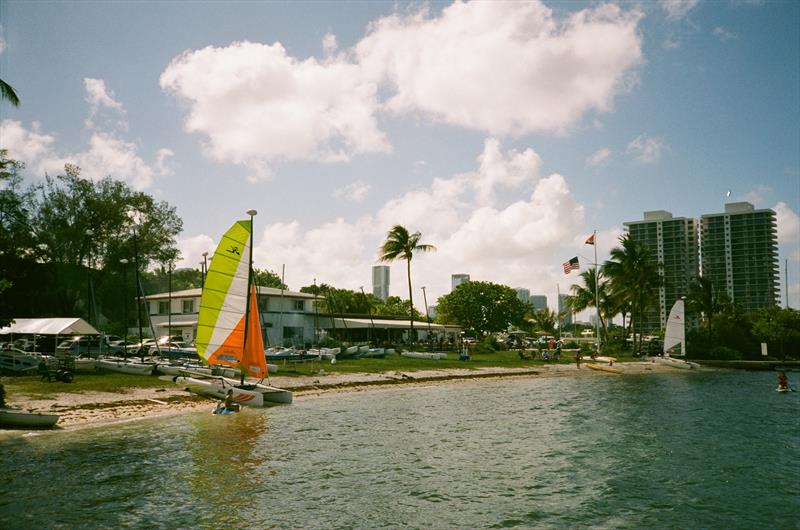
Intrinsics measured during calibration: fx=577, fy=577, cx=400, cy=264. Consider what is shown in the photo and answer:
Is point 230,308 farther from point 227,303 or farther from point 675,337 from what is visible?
point 675,337

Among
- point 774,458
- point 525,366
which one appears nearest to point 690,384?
point 525,366

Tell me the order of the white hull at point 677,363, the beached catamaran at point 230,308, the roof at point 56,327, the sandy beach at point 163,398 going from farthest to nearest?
the white hull at point 677,363 < the roof at point 56,327 < the beached catamaran at point 230,308 < the sandy beach at point 163,398

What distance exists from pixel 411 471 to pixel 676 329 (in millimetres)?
54774

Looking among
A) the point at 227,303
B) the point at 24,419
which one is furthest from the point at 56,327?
the point at 24,419

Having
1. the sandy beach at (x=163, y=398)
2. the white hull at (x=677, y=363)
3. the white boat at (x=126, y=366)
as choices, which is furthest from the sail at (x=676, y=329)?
the white boat at (x=126, y=366)

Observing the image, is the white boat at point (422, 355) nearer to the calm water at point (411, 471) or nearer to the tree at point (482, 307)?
the calm water at point (411, 471)

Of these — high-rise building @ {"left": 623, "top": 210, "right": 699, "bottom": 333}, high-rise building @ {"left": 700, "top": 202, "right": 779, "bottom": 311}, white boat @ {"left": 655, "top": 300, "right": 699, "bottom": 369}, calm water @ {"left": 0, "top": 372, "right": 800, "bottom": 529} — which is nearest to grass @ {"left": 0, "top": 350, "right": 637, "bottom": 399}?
white boat @ {"left": 655, "top": 300, "right": 699, "bottom": 369}

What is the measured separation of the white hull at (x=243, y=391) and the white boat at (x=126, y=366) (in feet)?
18.8

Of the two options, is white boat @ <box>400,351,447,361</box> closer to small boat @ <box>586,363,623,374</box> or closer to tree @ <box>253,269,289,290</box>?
small boat @ <box>586,363,623,374</box>

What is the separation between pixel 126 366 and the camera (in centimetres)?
3453

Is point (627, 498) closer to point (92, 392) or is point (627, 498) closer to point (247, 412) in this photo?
point (247, 412)

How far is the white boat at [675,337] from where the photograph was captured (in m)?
60.8

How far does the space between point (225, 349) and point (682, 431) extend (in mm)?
21237

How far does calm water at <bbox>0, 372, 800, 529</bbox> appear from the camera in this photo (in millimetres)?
13242
